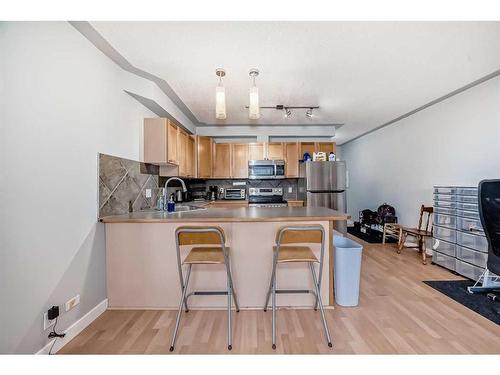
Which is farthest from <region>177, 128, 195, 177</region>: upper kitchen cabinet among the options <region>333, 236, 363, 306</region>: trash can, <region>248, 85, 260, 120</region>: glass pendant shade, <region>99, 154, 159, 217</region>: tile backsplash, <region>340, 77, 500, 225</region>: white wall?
<region>340, 77, 500, 225</region>: white wall

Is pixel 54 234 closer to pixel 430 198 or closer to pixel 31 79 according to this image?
pixel 31 79

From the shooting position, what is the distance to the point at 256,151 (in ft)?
15.8

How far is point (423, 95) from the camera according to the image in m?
3.28

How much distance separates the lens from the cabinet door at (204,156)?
14.5 feet

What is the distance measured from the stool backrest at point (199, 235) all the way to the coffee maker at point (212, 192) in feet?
9.82

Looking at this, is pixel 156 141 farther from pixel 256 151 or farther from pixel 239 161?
pixel 256 151

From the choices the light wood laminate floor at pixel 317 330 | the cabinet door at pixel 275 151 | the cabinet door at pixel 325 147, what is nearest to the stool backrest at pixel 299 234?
the light wood laminate floor at pixel 317 330

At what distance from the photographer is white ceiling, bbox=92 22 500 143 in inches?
73.2

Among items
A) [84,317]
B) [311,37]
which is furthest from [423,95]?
[84,317]

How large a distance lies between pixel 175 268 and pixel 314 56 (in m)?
2.43

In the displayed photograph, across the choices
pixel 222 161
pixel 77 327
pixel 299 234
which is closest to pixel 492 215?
pixel 299 234

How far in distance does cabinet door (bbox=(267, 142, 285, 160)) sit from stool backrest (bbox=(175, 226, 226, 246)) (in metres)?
3.28
